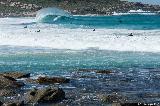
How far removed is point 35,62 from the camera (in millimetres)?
33188

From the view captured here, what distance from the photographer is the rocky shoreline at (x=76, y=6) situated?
140 meters

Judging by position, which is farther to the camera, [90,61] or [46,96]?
[90,61]

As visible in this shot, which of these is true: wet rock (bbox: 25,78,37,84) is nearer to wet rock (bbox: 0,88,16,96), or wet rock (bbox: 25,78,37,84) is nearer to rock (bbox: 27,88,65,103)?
wet rock (bbox: 0,88,16,96)

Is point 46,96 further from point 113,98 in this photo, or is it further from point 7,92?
point 113,98

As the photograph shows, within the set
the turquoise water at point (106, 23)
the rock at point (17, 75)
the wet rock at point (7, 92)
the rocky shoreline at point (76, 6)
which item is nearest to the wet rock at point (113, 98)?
the wet rock at point (7, 92)

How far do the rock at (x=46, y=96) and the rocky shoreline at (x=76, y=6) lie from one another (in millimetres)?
107903

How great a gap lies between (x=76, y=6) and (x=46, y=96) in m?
139

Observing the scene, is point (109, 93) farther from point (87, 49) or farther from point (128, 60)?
point (87, 49)

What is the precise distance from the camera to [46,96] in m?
21.2

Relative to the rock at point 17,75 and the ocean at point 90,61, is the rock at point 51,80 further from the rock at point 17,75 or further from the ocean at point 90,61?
the rock at point 17,75

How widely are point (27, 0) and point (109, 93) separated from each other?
460ft

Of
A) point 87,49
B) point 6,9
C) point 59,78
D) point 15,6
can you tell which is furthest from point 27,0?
point 59,78

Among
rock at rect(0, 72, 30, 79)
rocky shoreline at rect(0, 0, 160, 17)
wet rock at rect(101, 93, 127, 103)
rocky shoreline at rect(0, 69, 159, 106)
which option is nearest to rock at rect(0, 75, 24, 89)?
rocky shoreline at rect(0, 69, 159, 106)

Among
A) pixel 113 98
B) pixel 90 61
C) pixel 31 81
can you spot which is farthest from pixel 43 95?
pixel 90 61
